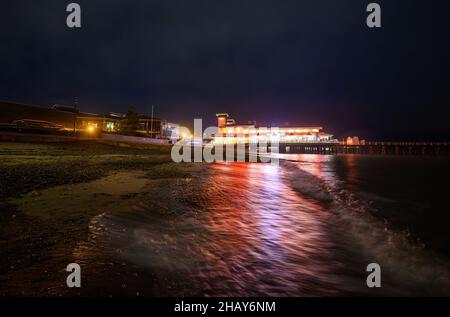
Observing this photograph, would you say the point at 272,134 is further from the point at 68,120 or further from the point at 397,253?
the point at 397,253

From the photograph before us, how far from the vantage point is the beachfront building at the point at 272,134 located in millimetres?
102812

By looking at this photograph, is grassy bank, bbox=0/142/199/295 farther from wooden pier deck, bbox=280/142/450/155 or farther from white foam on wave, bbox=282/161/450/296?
wooden pier deck, bbox=280/142/450/155

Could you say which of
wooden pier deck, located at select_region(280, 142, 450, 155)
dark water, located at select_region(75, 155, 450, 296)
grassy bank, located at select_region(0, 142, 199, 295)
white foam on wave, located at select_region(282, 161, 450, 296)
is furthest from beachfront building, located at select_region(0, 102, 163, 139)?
wooden pier deck, located at select_region(280, 142, 450, 155)

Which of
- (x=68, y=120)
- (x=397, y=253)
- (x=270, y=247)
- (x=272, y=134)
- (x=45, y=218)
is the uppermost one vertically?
(x=272, y=134)

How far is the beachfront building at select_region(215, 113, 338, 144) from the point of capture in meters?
103

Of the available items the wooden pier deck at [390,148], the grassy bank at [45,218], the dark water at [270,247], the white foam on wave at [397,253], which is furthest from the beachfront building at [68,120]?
the wooden pier deck at [390,148]

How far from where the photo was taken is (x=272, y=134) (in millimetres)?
105188

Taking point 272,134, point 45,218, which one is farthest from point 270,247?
point 272,134

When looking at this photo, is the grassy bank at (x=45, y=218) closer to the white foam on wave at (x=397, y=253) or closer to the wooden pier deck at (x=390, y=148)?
the white foam on wave at (x=397, y=253)

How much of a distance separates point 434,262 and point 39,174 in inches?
529

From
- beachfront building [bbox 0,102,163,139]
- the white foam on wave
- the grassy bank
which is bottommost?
→ the white foam on wave

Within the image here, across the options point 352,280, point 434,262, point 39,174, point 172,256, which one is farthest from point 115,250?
point 39,174

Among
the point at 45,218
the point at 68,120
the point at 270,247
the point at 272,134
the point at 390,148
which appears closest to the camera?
the point at 270,247
